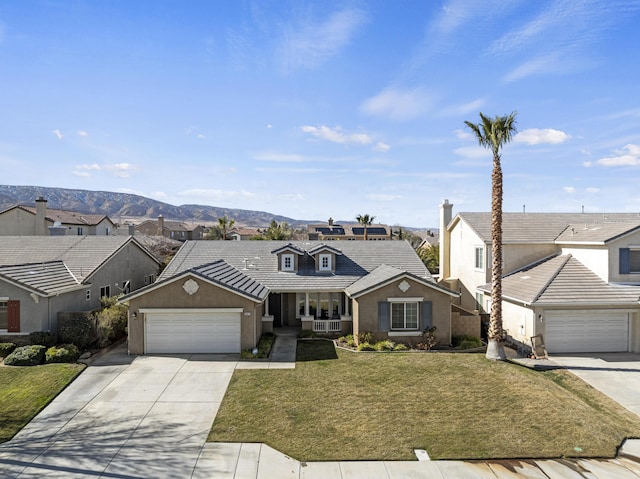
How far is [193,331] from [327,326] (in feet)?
23.4

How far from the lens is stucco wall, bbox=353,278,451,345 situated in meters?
20.3

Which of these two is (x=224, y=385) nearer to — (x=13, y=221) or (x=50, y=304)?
(x=50, y=304)

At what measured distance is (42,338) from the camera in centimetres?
1845

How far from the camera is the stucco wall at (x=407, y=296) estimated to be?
798 inches

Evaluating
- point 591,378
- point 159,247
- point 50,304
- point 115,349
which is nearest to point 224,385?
point 115,349

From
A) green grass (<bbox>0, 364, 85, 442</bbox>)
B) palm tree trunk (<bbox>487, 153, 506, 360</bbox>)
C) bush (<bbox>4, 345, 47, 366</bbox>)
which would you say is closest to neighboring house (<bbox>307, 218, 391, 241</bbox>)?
palm tree trunk (<bbox>487, 153, 506, 360</bbox>)

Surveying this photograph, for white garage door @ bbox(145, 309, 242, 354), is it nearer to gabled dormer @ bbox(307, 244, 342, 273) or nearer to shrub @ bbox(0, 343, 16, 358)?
shrub @ bbox(0, 343, 16, 358)

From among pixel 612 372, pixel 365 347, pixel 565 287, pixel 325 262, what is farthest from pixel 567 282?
pixel 325 262

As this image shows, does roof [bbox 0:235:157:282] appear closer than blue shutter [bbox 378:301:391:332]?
No

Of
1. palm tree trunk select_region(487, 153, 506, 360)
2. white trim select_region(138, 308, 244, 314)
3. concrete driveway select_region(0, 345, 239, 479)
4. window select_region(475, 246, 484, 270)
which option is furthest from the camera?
window select_region(475, 246, 484, 270)

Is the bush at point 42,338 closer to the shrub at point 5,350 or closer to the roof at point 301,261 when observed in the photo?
the shrub at point 5,350

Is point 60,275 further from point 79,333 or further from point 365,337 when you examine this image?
point 365,337

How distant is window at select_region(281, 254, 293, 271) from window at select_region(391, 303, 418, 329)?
741 centimetres

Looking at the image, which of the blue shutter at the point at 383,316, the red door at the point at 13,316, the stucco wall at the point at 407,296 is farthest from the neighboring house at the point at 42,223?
→ the blue shutter at the point at 383,316
